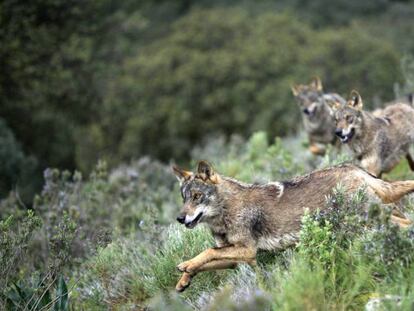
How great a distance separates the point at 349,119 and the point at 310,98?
3813 millimetres

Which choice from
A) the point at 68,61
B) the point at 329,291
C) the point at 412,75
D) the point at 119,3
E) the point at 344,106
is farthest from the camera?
the point at 119,3

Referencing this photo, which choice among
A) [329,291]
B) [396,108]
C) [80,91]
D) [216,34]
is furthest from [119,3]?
[329,291]

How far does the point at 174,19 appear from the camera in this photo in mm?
39719

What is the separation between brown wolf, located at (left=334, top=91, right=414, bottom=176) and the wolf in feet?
7.56

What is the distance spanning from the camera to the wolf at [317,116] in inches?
464

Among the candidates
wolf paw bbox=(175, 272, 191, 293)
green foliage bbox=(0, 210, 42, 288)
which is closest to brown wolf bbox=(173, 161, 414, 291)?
wolf paw bbox=(175, 272, 191, 293)

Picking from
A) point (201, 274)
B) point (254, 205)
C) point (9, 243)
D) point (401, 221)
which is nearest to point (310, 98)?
point (254, 205)

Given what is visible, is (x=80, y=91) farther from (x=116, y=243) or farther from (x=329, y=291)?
(x=329, y=291)

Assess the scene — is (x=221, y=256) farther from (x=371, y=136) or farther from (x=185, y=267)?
(x=371, y=136)

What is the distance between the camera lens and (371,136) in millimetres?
8930

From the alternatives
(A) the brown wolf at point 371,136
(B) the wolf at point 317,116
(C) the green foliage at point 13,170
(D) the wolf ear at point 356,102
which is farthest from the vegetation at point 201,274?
(C) the green foliage at point 13,170

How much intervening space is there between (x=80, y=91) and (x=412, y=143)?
16786 millimetres

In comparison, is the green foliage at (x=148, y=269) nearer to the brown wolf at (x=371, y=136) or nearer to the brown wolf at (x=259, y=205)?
the brown wolf at (x=259, y=205)

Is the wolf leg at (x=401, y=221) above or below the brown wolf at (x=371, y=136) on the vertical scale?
above
